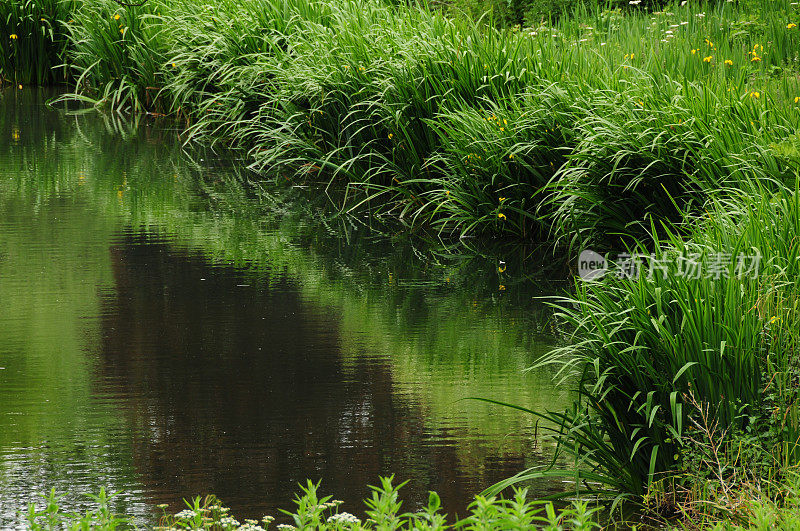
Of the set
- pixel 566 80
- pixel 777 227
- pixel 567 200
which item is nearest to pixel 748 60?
pixel 566 80

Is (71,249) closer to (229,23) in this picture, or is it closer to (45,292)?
(45,292)

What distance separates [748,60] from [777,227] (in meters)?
4.50

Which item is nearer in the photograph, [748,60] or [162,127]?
[748,60]

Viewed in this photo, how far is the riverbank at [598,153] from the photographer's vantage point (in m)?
4.18

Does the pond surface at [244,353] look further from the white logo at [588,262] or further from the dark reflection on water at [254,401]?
the white logo at [588,262]

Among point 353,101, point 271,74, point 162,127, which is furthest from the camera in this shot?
point 162,127

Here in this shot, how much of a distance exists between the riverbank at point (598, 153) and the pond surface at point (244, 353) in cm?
48

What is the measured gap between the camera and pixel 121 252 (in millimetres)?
7676

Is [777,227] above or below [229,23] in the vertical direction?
below

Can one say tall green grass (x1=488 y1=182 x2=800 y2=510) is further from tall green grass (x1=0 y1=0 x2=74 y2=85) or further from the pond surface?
tall green grass (x1=0 y1=0 x2=74 y2=85)

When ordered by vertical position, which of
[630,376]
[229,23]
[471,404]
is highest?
[229,23]

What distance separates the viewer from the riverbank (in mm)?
4184

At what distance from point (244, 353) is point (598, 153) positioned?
2.83m

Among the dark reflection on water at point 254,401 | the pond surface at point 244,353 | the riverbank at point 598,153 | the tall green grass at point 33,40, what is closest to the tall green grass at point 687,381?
the riverbank at point 598,153
